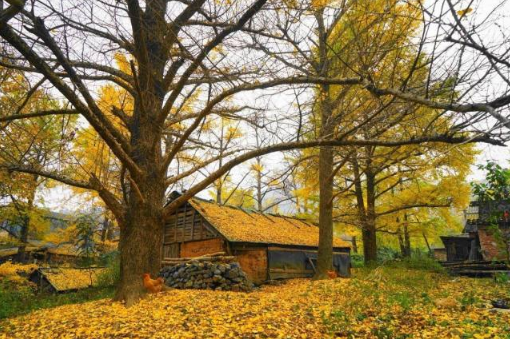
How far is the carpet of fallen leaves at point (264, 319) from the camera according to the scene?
487 cm

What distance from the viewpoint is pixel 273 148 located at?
581 centimetres

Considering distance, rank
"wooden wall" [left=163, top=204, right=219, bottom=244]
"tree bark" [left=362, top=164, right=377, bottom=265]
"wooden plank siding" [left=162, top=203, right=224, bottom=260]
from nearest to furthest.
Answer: "wooden plank siding" [left=162, top=203, right=224, bottom=260], "wooden wall" [left=163, top=204, right=219, bottom=244], "tree bark" [left=362, top=164, right=377, bottom=265]

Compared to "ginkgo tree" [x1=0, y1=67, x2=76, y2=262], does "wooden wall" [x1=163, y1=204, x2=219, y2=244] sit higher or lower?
lower

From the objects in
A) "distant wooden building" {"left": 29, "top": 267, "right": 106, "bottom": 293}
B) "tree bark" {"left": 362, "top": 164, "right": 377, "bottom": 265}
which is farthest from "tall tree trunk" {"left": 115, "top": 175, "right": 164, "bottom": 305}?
"tree bark" {"left": 362, "top": 164, "right": 377, "bottom": 265}

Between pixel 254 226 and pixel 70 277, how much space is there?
820 centimetres

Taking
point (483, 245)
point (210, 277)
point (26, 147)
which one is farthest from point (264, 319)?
point (483, 245)

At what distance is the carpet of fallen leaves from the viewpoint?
487 centimetres

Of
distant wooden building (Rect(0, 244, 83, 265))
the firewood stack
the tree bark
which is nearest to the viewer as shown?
the firewood stack

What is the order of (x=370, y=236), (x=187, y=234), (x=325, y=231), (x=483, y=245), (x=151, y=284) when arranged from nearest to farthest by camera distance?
(x=151, y=284) < (x=325, y=231) < (x=187, y=234) < (x=483, y=245) < (x=370, y=236)

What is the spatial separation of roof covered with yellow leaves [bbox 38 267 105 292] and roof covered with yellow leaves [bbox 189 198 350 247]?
5.07 meters

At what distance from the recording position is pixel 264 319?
5.55 m

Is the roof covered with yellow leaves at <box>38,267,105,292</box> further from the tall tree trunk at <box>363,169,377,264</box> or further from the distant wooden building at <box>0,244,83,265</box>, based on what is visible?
the tall tree trunk at <box>363,169,377,264</box>

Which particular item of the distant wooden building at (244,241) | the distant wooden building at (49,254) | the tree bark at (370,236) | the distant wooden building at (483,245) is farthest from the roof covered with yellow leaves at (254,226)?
the distant wooden building at (49,254)

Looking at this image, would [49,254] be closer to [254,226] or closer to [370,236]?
[254,226]
